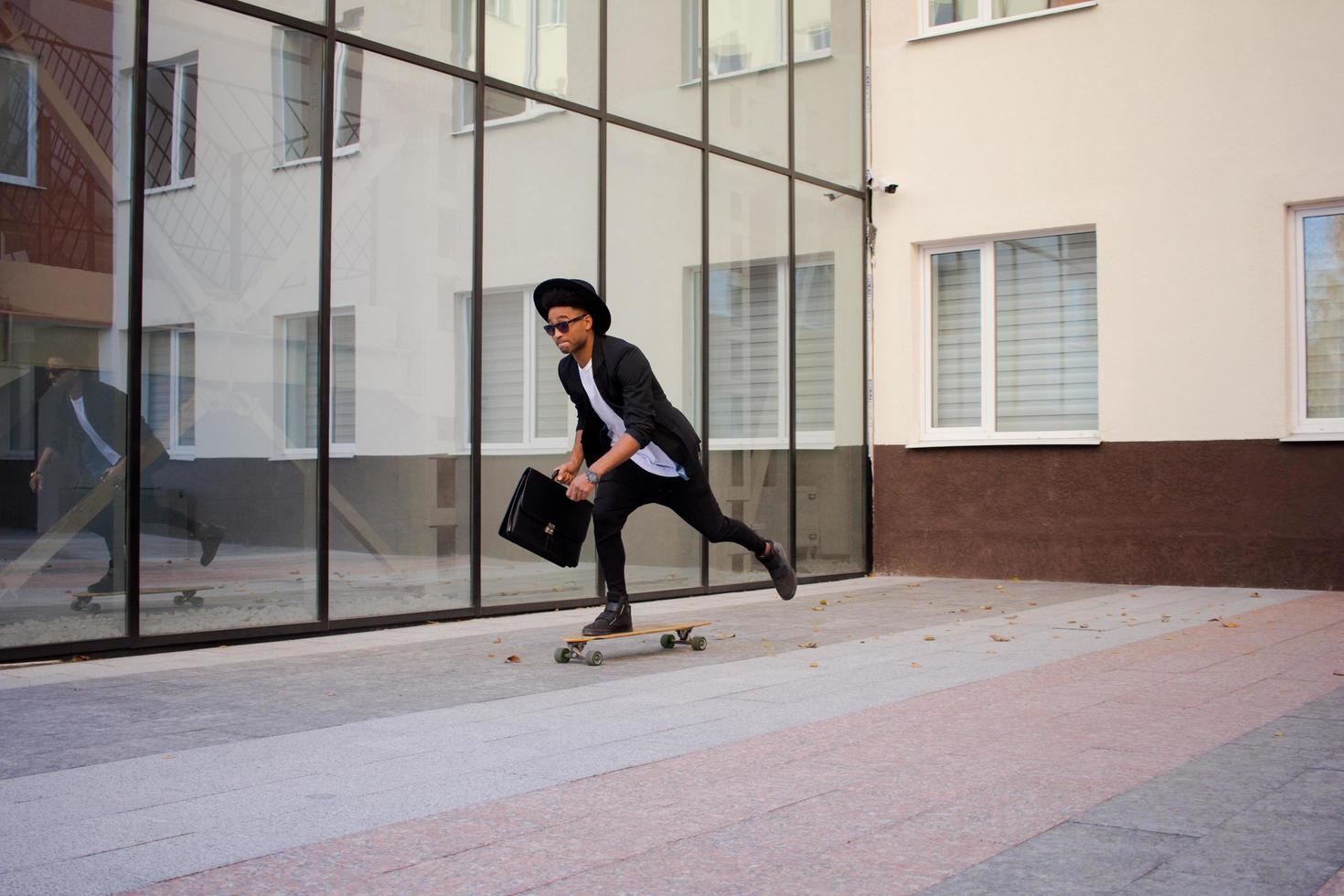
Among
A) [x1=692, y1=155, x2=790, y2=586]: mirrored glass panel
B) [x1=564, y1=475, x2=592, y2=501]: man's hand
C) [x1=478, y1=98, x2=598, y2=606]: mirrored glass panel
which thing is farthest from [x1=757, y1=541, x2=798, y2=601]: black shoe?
[x1=692, y1=155, x2=790, y2=586]: mirrored glass panel

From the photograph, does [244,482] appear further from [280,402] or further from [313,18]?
[313,18]

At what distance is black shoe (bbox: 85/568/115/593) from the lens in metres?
7.39

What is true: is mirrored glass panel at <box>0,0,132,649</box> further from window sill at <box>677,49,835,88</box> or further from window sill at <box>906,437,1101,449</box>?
window sill at <box>906,437,1101,449</box>

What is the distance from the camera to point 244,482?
26.7 feet

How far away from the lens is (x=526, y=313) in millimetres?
9945

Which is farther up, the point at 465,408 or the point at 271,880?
the point at 465,408

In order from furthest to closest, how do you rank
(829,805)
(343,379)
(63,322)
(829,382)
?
1. (829,382)
2. (343,379)
3. (63,322)
4. (829,805)

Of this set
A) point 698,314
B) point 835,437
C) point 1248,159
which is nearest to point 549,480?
point 698,314

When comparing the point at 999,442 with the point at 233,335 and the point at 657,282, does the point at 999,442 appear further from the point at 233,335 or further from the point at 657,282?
the point at 233,335


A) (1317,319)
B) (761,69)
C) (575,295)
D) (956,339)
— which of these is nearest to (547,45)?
(761,69)

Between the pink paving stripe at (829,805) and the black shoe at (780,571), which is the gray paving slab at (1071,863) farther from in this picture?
the black shoe at (780,571)

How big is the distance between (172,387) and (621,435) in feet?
8.34

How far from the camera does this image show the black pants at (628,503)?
24.2 ft

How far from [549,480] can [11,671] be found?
9.07 feet
